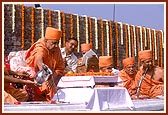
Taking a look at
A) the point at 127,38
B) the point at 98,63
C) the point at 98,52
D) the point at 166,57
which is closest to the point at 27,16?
the point at 98,52

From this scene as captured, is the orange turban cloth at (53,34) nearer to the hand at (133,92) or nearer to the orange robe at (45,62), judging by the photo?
the orange robe at (45,62)

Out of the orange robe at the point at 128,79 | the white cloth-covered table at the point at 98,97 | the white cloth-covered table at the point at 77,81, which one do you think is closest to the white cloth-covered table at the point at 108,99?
the white cloth-covered table at the point at 98,97

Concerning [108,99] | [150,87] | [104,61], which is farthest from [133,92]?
[108,99]

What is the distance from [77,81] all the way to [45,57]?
3.09ft

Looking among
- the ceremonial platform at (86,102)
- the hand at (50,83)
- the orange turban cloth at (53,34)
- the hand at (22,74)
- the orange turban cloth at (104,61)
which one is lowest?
the ceremonial platform at (86,102)

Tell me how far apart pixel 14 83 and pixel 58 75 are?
2.75ft

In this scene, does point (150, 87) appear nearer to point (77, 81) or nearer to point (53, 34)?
point (53, 34)

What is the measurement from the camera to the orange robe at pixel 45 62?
5910mm

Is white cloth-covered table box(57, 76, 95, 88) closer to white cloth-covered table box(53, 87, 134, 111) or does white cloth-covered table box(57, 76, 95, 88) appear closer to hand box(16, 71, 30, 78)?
white cloth-covered table box(53, 87, 134, 111)

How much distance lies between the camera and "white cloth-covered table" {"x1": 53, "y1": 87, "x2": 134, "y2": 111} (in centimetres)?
495

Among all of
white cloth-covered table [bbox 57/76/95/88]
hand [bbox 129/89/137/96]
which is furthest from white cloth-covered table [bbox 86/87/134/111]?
hand [bbox 129/89/137/96]

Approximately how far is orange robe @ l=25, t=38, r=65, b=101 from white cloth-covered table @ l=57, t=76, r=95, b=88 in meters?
0.39

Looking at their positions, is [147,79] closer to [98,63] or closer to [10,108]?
[98,63]

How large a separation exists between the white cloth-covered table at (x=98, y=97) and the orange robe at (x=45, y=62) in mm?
504
